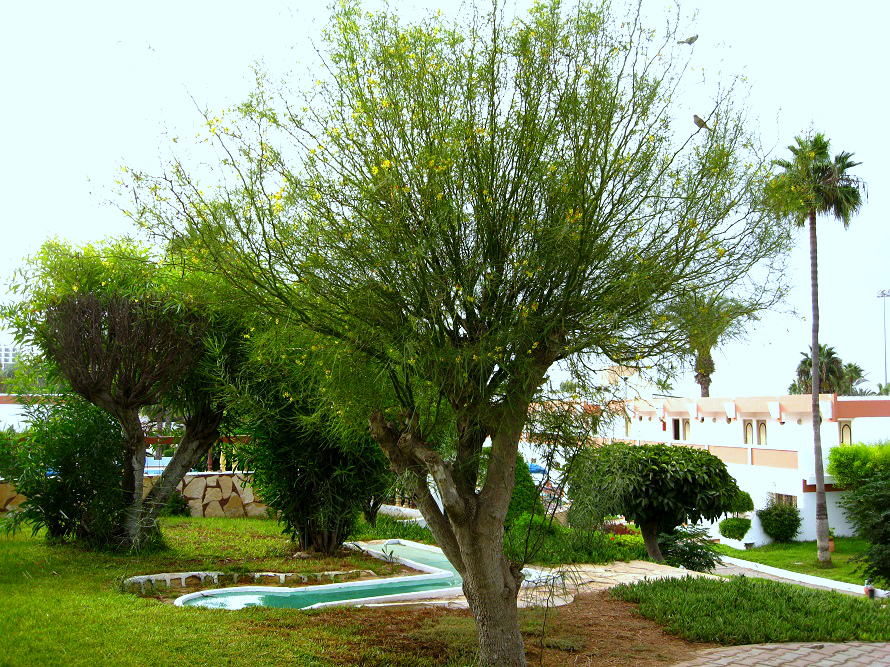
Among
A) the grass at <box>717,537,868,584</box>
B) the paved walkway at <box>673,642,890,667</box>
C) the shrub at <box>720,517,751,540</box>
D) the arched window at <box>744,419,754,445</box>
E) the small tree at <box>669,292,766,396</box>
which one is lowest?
the grass at <box>717,537,868,584</box>

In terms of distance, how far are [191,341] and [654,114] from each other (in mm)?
7488

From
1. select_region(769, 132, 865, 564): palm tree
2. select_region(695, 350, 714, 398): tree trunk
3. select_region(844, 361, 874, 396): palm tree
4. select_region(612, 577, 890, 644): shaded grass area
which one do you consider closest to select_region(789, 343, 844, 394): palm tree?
select_region(844, 361, 874, 396): palm tree

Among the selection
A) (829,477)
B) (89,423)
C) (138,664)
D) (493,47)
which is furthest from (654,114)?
(829,477)

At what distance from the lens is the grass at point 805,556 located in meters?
26.4

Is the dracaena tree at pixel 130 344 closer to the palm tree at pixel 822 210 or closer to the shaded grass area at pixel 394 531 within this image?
the shaded grass area at pixel 394 531

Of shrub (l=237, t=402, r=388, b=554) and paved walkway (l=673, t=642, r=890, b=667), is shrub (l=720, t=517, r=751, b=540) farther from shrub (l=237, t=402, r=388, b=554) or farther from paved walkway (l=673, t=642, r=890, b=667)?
paved walkway (l=673, t=642, r=890, b=667)

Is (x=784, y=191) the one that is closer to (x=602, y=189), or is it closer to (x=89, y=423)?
(x=602, y=189)

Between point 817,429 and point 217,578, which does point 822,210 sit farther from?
point 217,578

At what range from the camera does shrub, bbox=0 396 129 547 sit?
11.3 metres

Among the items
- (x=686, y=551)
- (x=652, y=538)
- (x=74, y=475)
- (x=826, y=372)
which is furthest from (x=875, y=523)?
(x=826, y=372)

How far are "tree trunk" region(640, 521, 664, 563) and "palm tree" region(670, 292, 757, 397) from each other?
7867 mm

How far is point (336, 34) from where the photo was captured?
237 inches

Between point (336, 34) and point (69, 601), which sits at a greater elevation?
point (336, 34)

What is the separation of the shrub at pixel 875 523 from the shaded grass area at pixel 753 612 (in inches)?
124
